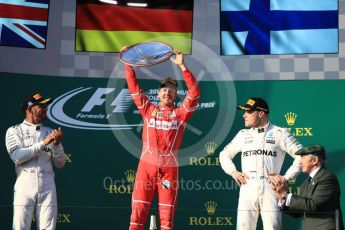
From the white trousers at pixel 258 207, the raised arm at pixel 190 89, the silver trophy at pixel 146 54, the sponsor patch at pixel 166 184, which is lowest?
the white trousers at pixel 258 207

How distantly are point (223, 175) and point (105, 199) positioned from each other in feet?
4.37

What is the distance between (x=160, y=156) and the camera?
266 inches

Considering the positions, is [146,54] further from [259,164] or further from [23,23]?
[23,23]

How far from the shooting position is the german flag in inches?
334

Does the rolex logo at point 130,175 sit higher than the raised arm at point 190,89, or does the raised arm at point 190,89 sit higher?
the raised arm at point 190,89

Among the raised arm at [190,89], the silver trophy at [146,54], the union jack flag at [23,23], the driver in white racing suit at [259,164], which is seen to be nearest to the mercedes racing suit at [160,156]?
the raised arm at [190,89]

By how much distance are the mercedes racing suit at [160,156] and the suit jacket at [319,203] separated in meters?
1.34

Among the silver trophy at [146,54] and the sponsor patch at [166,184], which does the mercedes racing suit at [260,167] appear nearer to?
the sponsor patch at [166,184]

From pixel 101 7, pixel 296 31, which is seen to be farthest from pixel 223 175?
pixel 101 7

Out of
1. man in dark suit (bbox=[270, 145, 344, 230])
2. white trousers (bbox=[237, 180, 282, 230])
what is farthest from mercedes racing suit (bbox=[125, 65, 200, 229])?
man in dark suit (bbox=[270, 145, 344, 230])

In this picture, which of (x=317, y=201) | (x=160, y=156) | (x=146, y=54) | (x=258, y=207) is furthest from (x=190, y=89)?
(x=317, y=201)

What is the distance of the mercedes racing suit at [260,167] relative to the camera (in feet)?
21.3

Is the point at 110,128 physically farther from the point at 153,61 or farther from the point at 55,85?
the point at 153,61

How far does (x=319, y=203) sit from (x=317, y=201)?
21 millimetres
